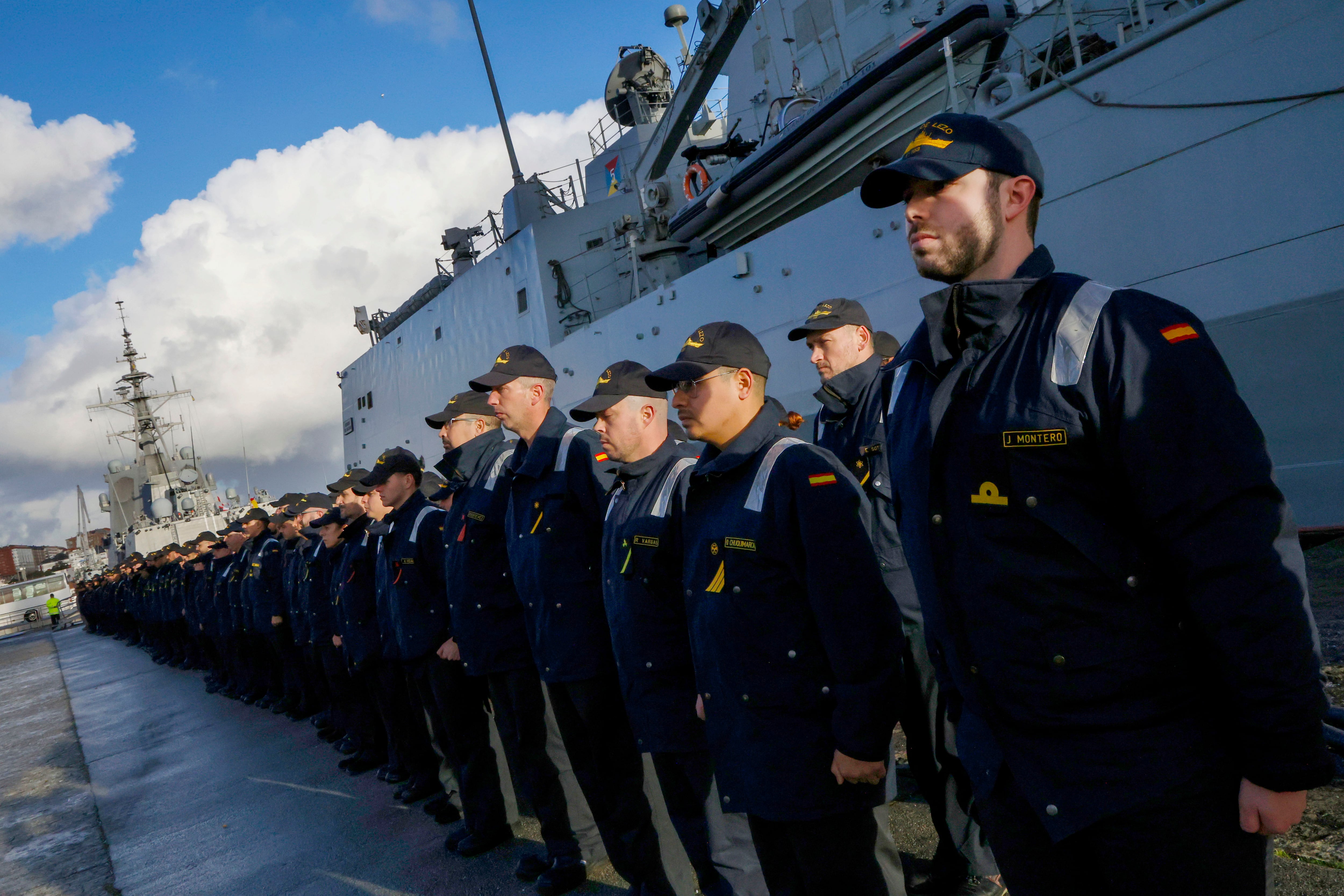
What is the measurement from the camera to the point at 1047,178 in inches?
228

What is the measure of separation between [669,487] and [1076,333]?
4.39ft

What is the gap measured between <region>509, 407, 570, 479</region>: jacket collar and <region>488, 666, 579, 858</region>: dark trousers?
77 cm

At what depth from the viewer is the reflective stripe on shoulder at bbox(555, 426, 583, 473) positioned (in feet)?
9.56

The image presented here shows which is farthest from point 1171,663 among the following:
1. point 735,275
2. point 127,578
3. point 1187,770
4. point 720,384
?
point 127,578

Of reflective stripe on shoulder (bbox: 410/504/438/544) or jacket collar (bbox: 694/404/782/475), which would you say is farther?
reflective stripe on shoulder (bbox: 410/504/438/544)

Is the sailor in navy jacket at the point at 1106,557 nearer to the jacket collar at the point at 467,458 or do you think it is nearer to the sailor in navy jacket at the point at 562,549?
the sailor in navy jacket at the point at 562,549

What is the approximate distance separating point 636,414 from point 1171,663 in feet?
5.33

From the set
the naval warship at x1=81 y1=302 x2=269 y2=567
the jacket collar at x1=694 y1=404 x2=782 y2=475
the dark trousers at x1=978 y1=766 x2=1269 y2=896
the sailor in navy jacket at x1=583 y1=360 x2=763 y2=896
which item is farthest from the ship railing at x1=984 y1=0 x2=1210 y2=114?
the naval warship at x1=81 y1=302 x2=269 y2=567

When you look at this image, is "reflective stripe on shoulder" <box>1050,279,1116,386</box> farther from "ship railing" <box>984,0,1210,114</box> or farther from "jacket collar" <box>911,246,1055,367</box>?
"ship railing" <box>984,0,1210,114</box>

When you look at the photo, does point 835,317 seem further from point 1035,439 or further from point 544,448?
point 1035,439

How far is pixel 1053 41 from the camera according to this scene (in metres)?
5.36

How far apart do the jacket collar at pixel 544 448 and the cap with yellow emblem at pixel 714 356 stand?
911mm

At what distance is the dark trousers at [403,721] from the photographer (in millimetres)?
4430

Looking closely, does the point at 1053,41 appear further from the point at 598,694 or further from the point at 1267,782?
the point at 1267,782
